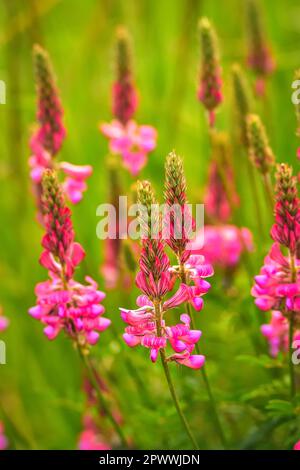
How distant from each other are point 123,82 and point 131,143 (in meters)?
0.18

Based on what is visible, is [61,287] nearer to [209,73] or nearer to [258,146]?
[258,146]

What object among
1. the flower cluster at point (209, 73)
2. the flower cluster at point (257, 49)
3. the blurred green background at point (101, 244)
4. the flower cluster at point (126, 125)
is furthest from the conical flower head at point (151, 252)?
the flower cluster at point (257, 49)

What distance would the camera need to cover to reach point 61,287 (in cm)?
158

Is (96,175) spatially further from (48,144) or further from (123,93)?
(48,144)

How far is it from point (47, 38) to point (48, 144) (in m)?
3.11

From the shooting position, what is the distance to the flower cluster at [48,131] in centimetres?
195

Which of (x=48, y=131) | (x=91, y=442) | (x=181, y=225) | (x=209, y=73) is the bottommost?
(x=91, y=442)

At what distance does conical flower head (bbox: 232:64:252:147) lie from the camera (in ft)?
6.89

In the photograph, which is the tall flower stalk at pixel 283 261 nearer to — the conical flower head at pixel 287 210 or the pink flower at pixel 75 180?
the conical flower head at pixel 287 210

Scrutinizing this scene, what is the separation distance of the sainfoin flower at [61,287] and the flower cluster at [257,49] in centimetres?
120

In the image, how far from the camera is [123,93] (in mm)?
2301

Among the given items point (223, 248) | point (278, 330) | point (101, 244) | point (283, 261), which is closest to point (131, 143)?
point (223, 248)

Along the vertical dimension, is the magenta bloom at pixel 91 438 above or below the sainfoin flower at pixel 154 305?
below
